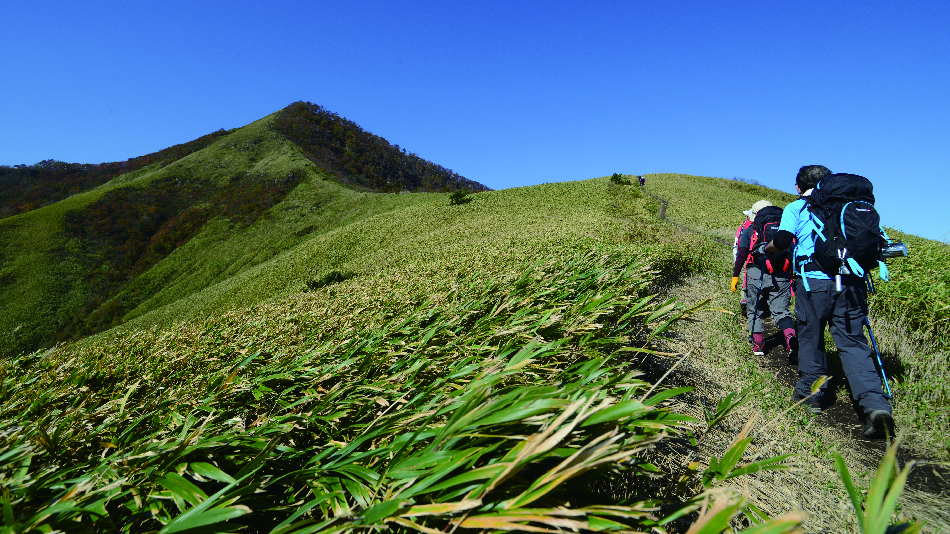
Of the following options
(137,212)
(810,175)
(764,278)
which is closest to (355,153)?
(137,212)

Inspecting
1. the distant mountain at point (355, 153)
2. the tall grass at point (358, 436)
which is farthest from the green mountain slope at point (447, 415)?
the distant mountain at point (355, 153)

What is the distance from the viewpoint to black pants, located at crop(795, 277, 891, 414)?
3.58 m

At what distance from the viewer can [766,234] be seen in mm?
5738

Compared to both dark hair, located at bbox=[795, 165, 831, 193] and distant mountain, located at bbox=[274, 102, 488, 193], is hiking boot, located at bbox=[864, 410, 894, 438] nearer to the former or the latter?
dark hair, located at bbox=[795, 165, 831, 193]

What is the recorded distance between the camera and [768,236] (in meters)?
5.70

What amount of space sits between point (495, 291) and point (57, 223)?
51.4 meters

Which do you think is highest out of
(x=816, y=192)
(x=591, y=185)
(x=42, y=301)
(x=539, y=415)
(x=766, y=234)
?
(x=591, y=185)

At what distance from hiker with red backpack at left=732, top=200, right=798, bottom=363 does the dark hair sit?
2.34 ft

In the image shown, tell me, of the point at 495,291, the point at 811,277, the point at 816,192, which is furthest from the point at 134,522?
the point at 816,192

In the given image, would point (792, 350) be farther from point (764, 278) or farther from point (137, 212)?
point (137, 212)

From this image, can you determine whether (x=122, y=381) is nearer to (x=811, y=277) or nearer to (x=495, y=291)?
(x=495, y=291)

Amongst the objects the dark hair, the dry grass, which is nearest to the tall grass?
the dry grass

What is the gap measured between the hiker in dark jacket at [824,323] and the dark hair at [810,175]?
36 cm

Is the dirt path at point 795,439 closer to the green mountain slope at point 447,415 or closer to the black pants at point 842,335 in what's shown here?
the green mountain slope at point 447,415
